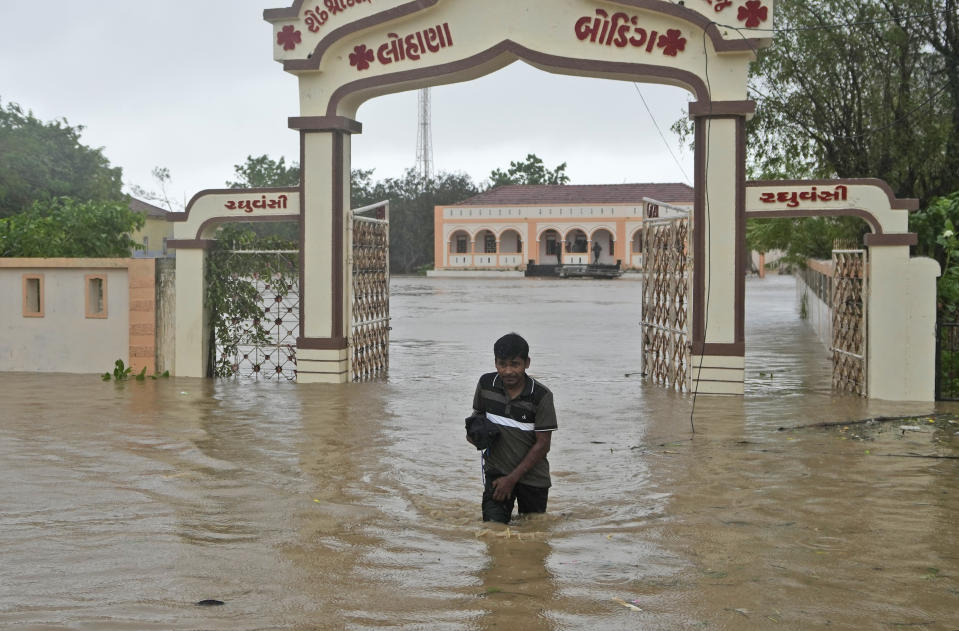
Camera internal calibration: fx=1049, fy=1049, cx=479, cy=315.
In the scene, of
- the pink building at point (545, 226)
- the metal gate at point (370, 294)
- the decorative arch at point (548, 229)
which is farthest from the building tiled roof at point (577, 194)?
the metal gate at point (370, 294)

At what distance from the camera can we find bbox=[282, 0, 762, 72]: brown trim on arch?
12.7 metres

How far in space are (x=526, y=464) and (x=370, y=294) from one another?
9.34m

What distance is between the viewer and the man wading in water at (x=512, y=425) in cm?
611

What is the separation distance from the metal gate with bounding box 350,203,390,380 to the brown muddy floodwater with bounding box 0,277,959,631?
1832 mm

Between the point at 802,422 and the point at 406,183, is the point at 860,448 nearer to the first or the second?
the point at 802,422

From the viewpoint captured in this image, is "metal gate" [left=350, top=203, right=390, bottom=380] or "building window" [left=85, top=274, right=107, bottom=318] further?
"building window" [left=85, top=274, right=107, bottom=318]

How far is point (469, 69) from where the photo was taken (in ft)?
45.6

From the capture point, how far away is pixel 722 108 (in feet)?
41.9

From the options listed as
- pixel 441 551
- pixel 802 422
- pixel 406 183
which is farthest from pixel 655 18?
pixel 406 183

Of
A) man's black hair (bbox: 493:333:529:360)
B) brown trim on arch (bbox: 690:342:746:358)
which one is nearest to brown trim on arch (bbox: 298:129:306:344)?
brown trim on arch (bbox: 690:342:746:358)

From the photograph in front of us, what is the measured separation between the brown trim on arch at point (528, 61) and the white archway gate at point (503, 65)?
1 centimetres

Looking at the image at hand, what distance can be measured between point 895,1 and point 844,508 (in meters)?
16.0

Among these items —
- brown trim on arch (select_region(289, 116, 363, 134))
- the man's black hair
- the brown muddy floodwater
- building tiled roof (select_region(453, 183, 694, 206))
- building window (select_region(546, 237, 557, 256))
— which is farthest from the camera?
building window (select_region(546, 237, 557, 256))

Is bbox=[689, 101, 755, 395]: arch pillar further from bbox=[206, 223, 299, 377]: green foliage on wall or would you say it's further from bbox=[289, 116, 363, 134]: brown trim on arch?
bbox=[206, 223, 299, 377]: green foliage on wall
